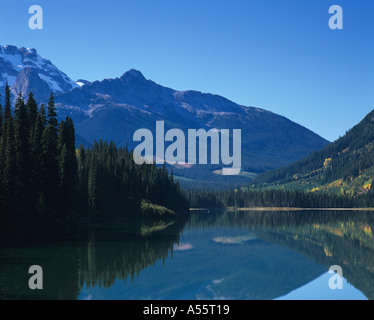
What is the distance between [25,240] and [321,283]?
4500cm

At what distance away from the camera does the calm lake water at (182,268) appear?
45.8m

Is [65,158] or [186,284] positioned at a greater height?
[65,158]

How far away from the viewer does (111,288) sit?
45906 millimetres

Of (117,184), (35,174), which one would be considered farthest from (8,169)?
(117,184)

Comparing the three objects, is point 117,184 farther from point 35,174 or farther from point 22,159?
point 22,159

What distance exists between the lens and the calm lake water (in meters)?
45.8

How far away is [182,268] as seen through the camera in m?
62.6

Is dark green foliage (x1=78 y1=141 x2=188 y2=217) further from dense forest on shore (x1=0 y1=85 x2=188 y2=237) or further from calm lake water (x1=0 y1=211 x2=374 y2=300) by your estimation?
calm lake water (x1=0 y1=211 x2=374 y2=300)

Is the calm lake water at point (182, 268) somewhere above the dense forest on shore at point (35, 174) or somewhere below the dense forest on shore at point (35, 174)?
below

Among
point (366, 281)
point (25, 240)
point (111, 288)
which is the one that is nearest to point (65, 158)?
point (25, 240)

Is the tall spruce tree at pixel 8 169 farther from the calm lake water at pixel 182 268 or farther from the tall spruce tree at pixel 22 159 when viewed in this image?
the calm lake water at pixel 182 268

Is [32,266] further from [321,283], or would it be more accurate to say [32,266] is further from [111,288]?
[321,283]

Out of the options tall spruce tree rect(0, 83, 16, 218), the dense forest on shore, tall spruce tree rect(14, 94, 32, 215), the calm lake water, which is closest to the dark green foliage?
the dense forest on shore

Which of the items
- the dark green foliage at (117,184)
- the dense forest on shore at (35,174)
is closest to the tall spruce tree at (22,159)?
the dense forest on shore at (35,174)
